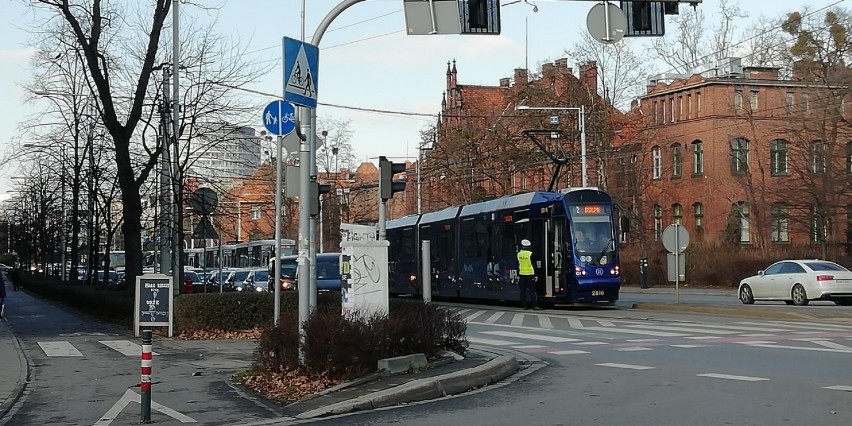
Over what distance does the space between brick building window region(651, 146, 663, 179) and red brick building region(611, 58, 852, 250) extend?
0.08m

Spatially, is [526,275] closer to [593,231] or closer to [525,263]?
[525,263]

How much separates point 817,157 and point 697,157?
42.0 feet

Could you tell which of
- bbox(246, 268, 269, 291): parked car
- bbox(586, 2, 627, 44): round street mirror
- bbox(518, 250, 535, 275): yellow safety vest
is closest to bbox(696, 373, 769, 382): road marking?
bbox(586, 2, 627, 44): round street mirror

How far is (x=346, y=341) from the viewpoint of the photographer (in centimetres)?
1310

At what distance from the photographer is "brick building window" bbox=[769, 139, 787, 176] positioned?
203 ft

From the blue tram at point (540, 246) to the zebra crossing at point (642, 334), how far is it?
3612 millimetres

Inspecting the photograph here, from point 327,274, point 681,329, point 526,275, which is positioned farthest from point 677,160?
point 681,329

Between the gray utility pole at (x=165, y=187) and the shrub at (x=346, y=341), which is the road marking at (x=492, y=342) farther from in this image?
the gray utility pole at (x=165, y=187)

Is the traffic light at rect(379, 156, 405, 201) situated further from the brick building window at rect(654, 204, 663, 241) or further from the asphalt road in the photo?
the brick building window at rect(654, 204, 663, 241)

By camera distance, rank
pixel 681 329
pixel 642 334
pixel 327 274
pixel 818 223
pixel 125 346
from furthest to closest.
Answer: pixel 818 223
pixel 327 274
pixel 681 329
pixel 642 334
pixel 125 346

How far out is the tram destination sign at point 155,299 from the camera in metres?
20.4

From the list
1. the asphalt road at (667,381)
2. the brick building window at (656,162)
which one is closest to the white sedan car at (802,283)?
the asphalt road at (667,381)

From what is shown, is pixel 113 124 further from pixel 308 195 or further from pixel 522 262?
pixel 308 195

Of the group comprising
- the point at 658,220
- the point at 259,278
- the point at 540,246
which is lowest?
the point at 259,278
